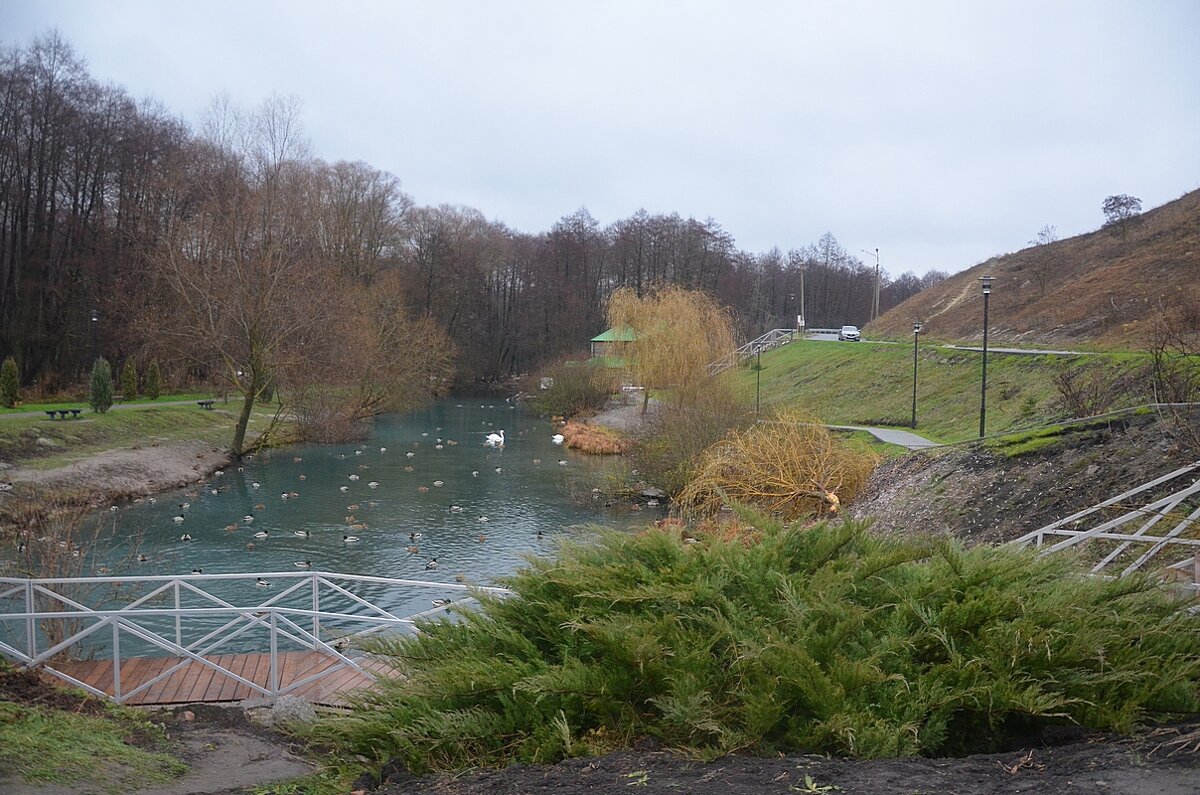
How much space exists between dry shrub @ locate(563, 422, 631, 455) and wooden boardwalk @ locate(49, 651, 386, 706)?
70.8 ft

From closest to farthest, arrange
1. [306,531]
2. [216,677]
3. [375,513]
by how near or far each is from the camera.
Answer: [216,677]
[306,531]
[375,513]

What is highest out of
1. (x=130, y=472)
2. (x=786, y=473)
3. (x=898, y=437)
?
(x=898, y=437)

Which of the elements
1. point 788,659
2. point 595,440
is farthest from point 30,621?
point 595,440

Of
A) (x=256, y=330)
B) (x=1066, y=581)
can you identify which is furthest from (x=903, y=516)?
(x=256, y=330)

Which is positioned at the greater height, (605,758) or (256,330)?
(256,330)

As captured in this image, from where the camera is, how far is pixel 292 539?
19328mm

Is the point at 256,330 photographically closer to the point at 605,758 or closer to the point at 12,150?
the point at 12,150

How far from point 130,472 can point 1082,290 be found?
3788cm

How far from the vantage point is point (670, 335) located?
35969mm

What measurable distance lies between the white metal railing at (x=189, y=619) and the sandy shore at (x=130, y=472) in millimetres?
9276

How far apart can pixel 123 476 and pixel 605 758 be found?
23.5 meters

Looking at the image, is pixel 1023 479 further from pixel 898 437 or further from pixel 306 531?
pixel 306 531

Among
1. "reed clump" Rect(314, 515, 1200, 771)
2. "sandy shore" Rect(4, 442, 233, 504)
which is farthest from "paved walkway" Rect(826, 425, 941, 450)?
"sandy shore" Rect(4, 442, 233, 504)

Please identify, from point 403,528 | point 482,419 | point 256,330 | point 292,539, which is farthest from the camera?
point 482,419
